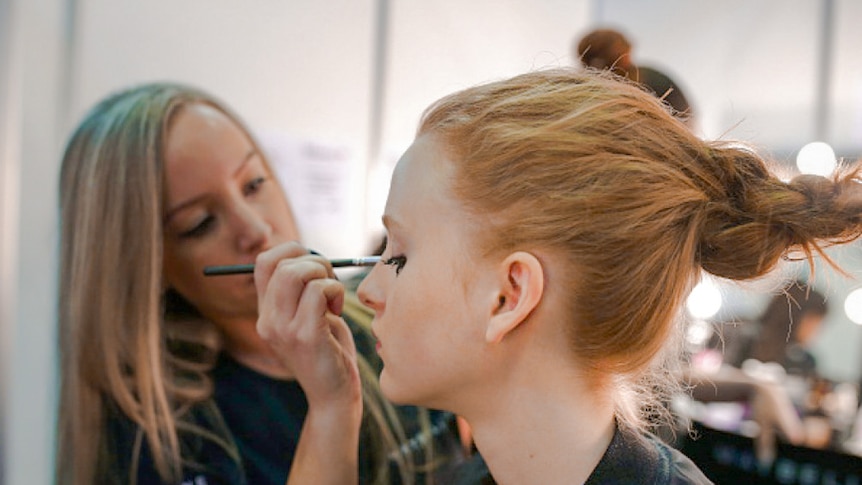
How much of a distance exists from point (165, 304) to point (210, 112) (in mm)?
220

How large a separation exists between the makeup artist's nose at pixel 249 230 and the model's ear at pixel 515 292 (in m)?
0.35

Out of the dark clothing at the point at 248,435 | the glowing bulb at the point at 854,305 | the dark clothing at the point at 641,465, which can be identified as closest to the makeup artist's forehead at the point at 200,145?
the dark clothing at the point at 248,435

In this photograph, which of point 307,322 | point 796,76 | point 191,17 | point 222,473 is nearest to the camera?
point 307,322

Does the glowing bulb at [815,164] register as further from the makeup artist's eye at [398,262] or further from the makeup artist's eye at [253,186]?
the makeup artist's eye at [253,186]

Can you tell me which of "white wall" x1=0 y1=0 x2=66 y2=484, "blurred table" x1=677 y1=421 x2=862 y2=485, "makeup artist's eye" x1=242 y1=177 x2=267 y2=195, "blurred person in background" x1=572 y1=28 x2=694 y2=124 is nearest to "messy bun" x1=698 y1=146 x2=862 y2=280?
"blurred person in background" x1=572 y1=28 x2=694 y2=124

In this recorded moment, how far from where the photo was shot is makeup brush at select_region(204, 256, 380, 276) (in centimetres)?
74

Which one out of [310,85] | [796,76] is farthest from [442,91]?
[796,76]

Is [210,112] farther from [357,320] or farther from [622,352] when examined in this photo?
[622,352]

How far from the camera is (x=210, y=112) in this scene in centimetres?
90

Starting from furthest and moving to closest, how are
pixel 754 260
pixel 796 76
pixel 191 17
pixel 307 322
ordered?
pixel 796 76 → pixel 191 17 → pixel 307 322 → pixel 754 260

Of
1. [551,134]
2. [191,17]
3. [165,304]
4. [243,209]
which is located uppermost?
[191,17]

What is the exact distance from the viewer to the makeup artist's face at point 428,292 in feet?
2.04

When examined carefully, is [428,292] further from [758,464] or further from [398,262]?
[758,464]

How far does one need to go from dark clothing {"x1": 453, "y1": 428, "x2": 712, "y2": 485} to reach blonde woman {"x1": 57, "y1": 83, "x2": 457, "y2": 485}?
0.30 metres
